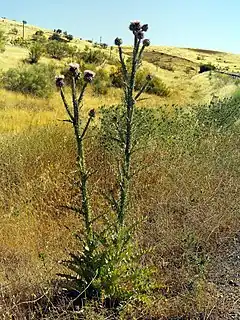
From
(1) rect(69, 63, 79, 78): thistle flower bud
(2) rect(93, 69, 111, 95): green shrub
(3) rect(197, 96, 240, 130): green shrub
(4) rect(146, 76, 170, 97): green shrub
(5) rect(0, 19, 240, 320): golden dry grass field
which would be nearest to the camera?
(1) rect(69, 63, 79, 78): thistle flower bud

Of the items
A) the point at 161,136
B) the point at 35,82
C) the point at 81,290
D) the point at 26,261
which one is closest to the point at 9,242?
the point at 26,261

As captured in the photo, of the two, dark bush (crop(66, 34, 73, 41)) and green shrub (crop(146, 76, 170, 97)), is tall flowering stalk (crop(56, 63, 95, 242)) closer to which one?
green shrub (crop(146, 76, 170, 97))

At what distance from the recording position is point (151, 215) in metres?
5.74

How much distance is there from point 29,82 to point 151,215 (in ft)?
72.9

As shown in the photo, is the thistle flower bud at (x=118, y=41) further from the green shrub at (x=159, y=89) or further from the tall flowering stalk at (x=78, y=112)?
the green shrub at (x=159, y=89)

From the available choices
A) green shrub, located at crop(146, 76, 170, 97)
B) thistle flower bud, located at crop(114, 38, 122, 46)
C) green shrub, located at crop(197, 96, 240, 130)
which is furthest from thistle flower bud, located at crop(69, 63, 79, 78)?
green shrub, located at crop(146, 76, 170, 97)

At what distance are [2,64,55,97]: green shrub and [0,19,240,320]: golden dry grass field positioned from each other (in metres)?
17.3

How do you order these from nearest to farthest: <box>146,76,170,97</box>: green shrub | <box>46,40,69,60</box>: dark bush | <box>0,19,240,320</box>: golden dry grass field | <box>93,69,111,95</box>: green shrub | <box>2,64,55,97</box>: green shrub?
<box>0,19,240,320</box>: golden dry grass field
<box>2,64,55,97</box>: green shrub
<box>93,69,111,95</box>: green shrub
<box>146,76,170,97</box>: green shrub
<box>46,40,69,60</box>: dark bush

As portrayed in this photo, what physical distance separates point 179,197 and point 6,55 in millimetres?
36118

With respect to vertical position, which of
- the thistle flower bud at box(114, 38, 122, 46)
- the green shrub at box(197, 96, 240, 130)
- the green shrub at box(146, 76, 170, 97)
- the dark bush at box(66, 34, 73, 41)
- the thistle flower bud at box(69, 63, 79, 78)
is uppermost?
the dark bush at box(66, 34, 73, 41)

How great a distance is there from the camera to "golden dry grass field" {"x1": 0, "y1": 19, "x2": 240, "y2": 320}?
3.87 metres

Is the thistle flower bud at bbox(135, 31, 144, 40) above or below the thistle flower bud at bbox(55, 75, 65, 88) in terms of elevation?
above

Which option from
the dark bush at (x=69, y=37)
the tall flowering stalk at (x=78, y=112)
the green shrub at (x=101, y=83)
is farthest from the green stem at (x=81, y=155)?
the dark bush at (x=69, y=37)

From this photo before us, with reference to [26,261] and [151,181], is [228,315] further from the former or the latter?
[151,181]
